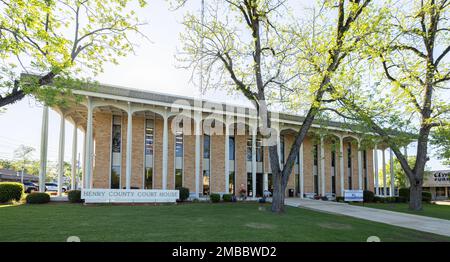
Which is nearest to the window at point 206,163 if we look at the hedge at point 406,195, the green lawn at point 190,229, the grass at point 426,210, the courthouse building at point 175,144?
the courthouse building at point 175,144

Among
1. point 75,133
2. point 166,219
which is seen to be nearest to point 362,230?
point 166,219

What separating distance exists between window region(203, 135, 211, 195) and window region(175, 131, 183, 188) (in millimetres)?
2020

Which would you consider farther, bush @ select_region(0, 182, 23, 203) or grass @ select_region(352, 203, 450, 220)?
grass @ select_region(352, 203, 450, 220)

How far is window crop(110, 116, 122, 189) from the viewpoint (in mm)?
22516

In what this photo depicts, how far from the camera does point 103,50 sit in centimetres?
1124

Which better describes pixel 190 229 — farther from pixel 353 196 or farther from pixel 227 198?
→ pixel 353 196

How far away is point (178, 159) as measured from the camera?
80.4 feet

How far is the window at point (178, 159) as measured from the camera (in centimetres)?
2428

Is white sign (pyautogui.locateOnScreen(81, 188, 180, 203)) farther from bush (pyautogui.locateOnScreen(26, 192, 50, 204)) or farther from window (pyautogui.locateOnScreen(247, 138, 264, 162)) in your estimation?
window (pyautogui.locateOnScreen(247, 138, 264, 162))

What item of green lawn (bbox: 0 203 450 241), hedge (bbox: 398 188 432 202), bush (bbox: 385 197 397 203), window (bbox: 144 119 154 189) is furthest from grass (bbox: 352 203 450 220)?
window (bbox: 144 119 154 189)

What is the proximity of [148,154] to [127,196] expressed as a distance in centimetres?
646

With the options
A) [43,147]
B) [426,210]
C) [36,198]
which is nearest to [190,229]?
[36,198]

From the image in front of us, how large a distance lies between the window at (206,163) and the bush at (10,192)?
1287 cm

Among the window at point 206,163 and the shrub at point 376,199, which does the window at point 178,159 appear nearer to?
the window at point 206,163
